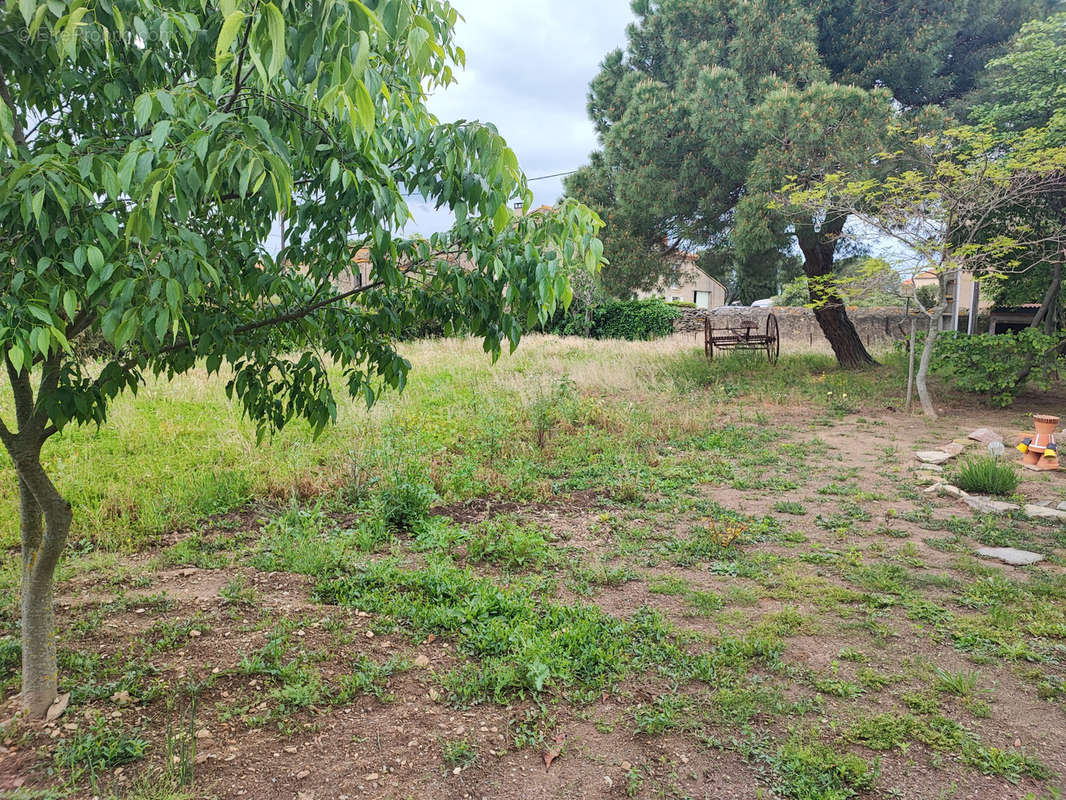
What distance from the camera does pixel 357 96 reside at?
1.19 metres

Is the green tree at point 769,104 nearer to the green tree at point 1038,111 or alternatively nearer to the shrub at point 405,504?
the green tree at point 1038,111

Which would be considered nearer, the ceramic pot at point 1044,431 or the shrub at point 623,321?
the ceramic pot at point 1044,431

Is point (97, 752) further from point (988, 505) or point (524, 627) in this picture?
point (988, 505)

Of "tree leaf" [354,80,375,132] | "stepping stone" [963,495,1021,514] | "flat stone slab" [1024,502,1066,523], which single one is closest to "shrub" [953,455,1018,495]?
"stepping stone" [963,495,1021,514]

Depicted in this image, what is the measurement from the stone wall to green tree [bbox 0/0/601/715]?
14603 mm

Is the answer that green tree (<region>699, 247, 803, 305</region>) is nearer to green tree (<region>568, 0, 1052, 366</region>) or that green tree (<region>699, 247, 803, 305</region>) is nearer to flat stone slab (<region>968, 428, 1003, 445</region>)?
green tree (<region>568, 0, 1052, 366</region>)

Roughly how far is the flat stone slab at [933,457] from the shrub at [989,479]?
2.71 feet

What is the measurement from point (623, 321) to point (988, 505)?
49.3ft

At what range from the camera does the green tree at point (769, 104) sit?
29.8 ft

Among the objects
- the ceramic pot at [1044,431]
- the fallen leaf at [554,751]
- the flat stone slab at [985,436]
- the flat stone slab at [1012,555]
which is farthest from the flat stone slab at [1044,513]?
the fallen leaf at [554,751]

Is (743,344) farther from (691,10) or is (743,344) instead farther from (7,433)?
(7,433)

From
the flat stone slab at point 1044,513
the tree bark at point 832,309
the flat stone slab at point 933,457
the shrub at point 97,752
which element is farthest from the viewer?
the tree bark at point 832,309

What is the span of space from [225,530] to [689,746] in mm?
3184

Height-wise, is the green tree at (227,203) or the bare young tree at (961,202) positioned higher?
the bare young tree at (961,202)
